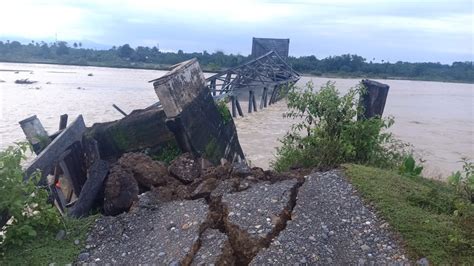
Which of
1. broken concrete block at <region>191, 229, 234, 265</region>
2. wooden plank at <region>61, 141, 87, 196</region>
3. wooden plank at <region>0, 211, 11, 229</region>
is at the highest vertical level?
wooden plank at <region>0, 211, 11, 229</region>

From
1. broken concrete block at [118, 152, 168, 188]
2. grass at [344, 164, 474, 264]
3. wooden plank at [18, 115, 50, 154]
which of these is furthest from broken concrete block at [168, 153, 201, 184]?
wooden plank at [18, 115, 50, 154]

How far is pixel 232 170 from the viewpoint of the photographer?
16.7 ft

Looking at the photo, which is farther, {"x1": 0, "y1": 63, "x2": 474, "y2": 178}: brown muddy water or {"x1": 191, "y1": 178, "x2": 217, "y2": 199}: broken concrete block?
{"x1": 0, "y1": 63, "x2": 474, "y2": 178}: brown muddy water

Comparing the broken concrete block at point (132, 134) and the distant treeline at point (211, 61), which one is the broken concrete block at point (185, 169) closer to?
the broken concrete block at point (132, 134)

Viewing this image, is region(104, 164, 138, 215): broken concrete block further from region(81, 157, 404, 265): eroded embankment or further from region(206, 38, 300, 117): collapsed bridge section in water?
region(206, 38, 300, 117): collapsed bridge section in water

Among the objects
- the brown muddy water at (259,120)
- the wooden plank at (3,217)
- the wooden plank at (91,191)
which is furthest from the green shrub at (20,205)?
the brown muddy water at (259,120)

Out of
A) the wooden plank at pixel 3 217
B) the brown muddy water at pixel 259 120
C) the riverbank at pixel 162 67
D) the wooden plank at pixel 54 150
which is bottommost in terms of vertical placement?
the riverbank at pixel 162 67

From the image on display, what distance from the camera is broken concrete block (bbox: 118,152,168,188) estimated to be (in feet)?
16.8

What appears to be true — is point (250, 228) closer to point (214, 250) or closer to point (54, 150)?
point (214, 250)

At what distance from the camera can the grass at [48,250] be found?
149 inches

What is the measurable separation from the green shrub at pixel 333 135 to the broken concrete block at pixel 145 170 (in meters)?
1.58

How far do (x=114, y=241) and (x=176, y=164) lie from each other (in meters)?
1.47

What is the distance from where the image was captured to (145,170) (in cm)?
519

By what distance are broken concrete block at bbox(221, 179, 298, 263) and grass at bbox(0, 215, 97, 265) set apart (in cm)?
121
